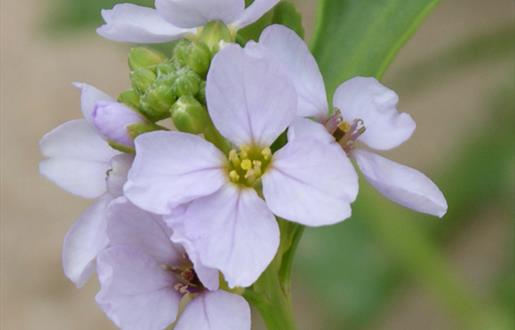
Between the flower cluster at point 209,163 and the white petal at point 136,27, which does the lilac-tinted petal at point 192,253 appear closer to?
the flower cluster at point 209,163

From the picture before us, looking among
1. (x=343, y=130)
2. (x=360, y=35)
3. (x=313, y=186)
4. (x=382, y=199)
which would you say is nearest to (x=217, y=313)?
(x=313, y=186)

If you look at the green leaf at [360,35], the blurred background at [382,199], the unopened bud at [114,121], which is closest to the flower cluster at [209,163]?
the unopened bud at [114,121]

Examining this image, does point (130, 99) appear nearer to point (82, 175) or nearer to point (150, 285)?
point (82, 175)

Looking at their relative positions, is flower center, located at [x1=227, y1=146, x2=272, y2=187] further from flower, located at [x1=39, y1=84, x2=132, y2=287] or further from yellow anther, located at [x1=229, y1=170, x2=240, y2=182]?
flower, located at [x1=39, y1=84, x2=132, y2=287]

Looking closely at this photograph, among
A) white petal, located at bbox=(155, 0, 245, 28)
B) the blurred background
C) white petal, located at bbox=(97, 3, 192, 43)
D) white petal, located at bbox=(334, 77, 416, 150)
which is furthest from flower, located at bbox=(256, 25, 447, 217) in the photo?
the blurred background

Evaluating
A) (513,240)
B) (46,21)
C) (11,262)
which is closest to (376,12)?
(46,21)
